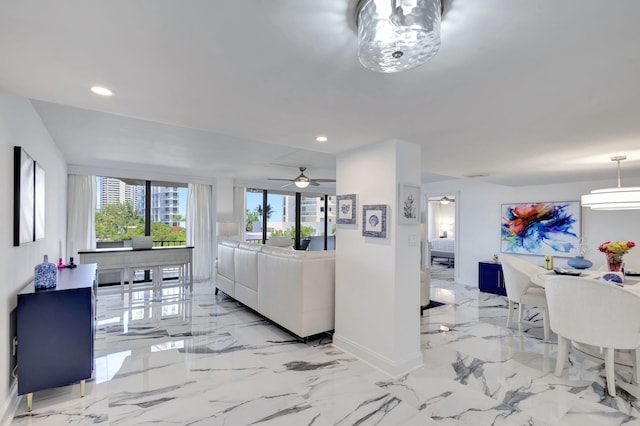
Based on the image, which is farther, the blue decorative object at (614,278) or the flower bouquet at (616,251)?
the flower bouquet at (616,251)

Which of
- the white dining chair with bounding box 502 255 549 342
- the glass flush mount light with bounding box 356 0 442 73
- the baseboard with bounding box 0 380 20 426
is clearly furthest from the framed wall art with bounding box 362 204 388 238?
the baseboard with bounding box 0 380 20 426

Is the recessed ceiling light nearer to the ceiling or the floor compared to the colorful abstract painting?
nearer to the ceiling

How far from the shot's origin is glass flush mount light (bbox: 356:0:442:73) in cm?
98

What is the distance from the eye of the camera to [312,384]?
2.58m

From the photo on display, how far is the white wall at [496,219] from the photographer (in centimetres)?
498

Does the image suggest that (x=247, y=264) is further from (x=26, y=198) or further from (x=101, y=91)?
(x=101, y=91)

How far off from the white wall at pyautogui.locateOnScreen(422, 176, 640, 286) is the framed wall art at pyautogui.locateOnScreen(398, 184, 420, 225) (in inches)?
157

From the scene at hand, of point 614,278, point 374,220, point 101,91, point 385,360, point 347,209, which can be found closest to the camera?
point 101,91

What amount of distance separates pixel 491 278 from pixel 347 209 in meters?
4.25

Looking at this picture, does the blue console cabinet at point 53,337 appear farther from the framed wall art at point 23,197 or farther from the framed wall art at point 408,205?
the framed wall art at point 408,205

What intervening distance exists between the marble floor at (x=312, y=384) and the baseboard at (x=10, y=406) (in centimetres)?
5

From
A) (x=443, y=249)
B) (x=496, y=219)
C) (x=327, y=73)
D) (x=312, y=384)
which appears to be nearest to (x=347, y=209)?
(x=312, y=384)

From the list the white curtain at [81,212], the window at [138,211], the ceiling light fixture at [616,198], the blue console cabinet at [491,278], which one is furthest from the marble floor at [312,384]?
the window at [138,211]

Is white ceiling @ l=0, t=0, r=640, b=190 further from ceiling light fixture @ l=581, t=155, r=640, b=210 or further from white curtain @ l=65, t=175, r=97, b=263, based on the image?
white curtain @ l=65, t=175, r=97, b=263
